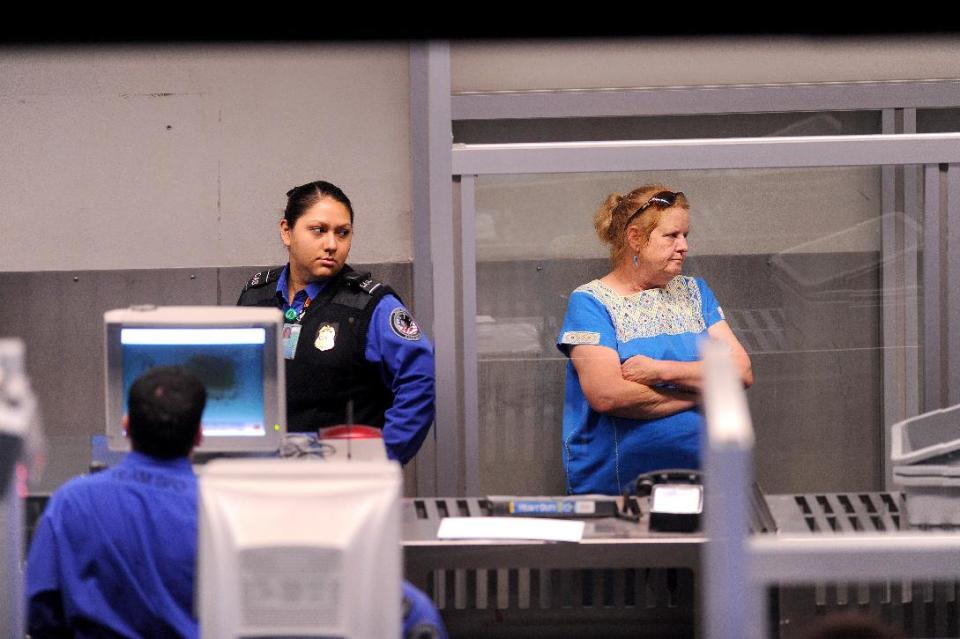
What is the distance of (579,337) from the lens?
355cm

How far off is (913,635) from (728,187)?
4.26 ft

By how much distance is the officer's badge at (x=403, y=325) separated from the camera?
11.9ft

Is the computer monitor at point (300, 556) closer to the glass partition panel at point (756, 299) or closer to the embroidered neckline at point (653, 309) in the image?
the embroidered neckline at point (653, 309)

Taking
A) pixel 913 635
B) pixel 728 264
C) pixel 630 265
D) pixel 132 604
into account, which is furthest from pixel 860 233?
pixel 132 604

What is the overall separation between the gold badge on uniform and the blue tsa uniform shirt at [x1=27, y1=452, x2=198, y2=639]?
1.28 meters

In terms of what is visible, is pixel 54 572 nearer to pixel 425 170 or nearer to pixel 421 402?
pixel 421 402

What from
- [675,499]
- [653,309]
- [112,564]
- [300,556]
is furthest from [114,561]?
[653,309]

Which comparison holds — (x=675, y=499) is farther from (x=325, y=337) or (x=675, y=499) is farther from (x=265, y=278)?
(x=265, y=278)

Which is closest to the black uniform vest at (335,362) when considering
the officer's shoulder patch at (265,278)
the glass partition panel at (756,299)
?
the officer's shoulder patch at (265,278)

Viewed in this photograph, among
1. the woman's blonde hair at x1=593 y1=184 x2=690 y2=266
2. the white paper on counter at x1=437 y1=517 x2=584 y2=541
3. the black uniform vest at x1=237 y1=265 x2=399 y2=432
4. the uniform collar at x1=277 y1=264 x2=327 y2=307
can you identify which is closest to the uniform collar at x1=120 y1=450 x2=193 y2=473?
the white paper on counter at x1=437 y1=517 x2=584 y2=541

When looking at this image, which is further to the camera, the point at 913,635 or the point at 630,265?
the point at 630,265

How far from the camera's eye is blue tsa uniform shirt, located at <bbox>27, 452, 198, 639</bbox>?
234 cm

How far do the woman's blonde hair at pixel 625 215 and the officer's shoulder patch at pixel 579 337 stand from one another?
242 mm

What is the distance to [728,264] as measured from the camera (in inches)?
149
